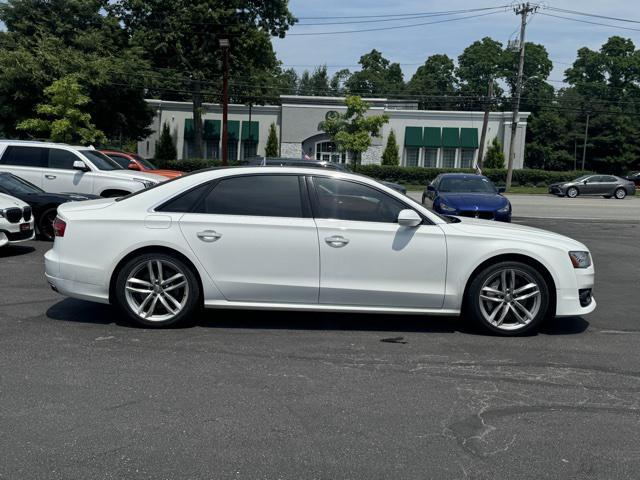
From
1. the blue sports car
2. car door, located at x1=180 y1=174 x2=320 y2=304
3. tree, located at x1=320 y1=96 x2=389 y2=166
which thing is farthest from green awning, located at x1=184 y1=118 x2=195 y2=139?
car door, located at x1=180 y1=174 x2=320 y2=304

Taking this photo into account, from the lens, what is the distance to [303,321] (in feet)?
23.3

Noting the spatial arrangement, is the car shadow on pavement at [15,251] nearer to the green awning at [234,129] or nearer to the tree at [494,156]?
the green awning at [234,129]

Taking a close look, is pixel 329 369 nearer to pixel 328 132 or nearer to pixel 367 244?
pixel 367 244

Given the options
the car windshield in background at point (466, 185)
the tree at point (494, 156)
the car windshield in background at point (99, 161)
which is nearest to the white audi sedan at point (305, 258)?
the car windshield in background at point (99, 161)

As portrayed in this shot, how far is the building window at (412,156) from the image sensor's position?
59156mm

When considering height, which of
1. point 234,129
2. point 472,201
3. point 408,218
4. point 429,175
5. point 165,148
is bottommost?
point 408,218

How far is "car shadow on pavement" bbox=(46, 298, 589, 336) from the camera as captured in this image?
6.87m

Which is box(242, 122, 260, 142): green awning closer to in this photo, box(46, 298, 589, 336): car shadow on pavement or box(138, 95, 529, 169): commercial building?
box(138, 95, 529, 169): commercial building

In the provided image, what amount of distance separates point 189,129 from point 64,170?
44.6 metres

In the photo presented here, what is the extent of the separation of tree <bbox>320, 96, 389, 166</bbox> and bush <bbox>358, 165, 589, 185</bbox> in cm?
186

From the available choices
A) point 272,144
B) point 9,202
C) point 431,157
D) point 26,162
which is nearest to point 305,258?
point 9,202

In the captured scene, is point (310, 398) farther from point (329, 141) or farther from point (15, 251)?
point (329, 141)

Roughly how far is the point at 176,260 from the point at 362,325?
6.37 ft

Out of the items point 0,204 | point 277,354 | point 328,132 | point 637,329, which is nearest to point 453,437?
point 277,354
